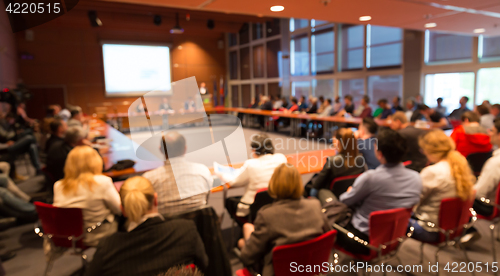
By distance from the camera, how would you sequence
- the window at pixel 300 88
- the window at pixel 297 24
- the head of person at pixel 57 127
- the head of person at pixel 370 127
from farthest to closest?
1. the window at pixel 300 88
2. the window at pixel 297 24
3. the head of person at pixel 57 127
4. the head of person at pixel 370 127

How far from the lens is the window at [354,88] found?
10523 mm

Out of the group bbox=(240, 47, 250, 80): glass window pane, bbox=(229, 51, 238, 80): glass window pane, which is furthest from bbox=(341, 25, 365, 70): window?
bbox=(229, 51, 238, 80): glass window pane

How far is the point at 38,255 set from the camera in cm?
289

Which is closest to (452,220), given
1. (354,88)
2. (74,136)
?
(74,136)

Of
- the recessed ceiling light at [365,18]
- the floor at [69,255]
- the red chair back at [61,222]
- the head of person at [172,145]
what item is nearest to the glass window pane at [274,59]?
the recessed ceiling light at [365,18]

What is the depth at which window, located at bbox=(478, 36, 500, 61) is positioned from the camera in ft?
23.7

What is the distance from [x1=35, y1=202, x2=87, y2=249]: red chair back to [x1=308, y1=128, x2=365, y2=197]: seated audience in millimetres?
1943

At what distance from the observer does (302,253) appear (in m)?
1.63

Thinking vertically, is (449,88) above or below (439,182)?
above

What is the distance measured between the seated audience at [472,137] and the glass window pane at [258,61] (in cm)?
1093

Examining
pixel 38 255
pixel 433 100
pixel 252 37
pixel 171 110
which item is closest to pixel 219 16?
pixel 252 37

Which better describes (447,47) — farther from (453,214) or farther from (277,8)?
(453,214)

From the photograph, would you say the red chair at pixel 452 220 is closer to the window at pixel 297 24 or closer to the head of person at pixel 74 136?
the head of person at pixel 74 136

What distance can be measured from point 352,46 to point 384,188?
9.60 meters
